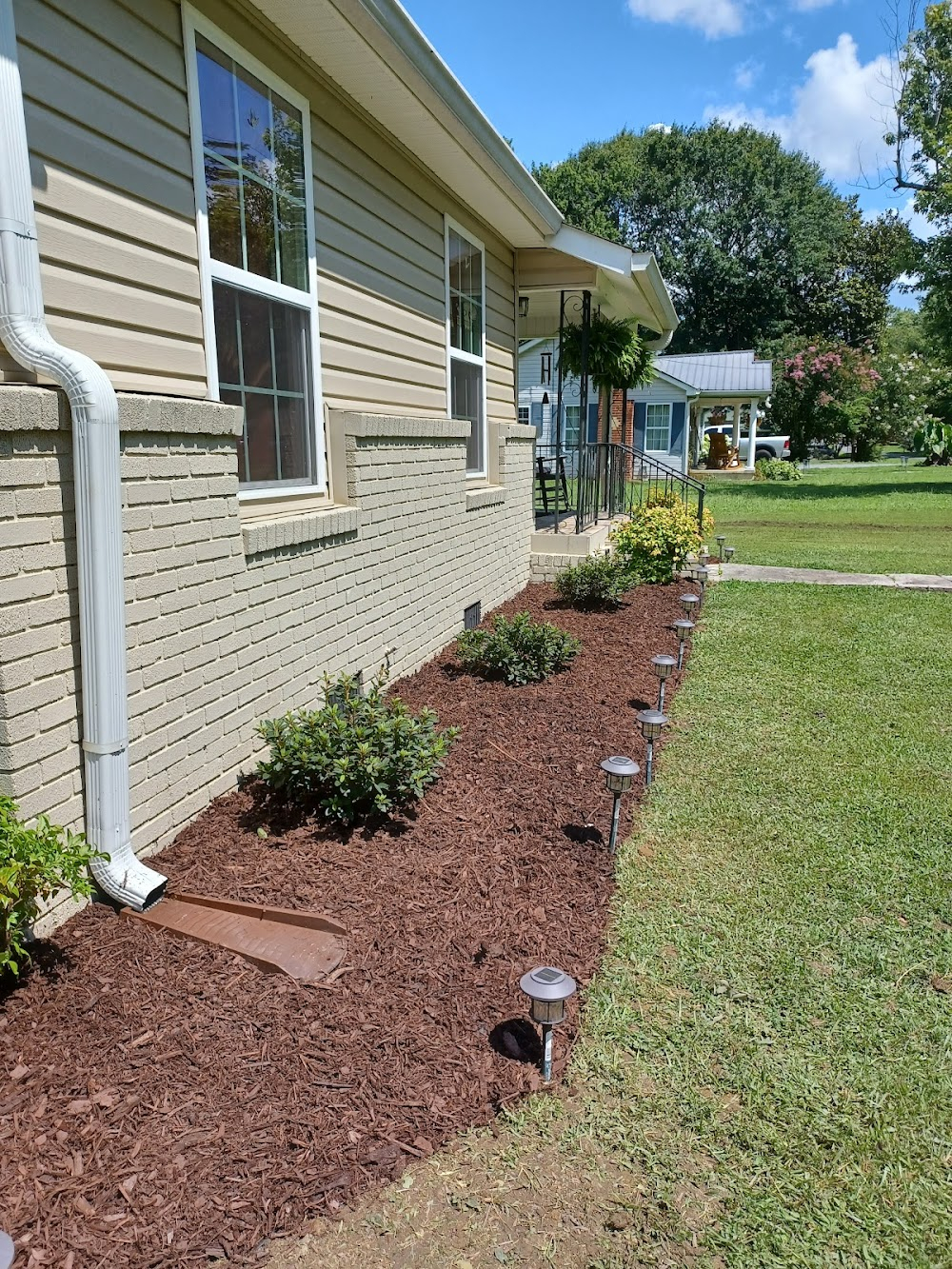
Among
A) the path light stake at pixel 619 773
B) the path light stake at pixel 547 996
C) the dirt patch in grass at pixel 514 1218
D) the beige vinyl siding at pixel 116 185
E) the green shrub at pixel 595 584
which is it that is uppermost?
the beige vinyl siding at pixel 116 185

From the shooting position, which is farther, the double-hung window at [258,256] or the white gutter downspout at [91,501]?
the double-hung window at [258,256]

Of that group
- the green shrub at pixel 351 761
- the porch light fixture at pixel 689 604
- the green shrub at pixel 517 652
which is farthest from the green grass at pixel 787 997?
the porch light fixture at pixel 689 604

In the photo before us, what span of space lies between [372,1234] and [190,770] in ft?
6.14

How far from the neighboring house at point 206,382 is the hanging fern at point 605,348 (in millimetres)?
4211

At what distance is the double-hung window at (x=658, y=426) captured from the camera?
88.7 ft

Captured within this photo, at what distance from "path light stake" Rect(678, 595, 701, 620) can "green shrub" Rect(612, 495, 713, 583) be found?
836 millimetres

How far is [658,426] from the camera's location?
27.2 metres

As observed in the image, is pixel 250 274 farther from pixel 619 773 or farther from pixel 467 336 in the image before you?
pixel 467 336

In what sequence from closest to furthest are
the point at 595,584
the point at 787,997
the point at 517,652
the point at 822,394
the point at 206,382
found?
the point at 787,997 → the point at 206,382 → the point at 517,652 → the point at 595,584 → the point at 822,394

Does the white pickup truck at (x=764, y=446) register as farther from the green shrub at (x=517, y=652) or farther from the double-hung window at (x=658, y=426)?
the green shrub at (x=517, y=652)

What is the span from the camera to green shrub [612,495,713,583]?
9031mm

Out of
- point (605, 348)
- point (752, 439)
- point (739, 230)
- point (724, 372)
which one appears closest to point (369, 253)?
point (605, 348)

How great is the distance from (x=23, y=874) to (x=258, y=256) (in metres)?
3.05

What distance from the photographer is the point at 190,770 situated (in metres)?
3.29
